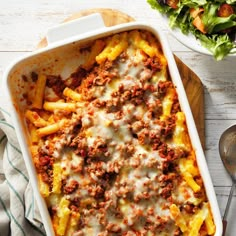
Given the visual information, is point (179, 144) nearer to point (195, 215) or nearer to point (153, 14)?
point (195, 215)

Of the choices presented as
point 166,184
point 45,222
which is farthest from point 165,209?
point 45,222

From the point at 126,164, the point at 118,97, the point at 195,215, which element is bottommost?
the point at 195,215

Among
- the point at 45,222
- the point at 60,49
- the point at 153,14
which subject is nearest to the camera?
the point at 45,222

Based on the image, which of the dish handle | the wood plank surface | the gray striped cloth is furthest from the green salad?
the gray striped cloth

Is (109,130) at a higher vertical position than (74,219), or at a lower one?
higher

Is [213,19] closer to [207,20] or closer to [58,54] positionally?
[207,20]

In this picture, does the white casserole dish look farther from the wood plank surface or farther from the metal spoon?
the metal spoon

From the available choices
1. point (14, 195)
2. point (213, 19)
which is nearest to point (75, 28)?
point (213, 19)
